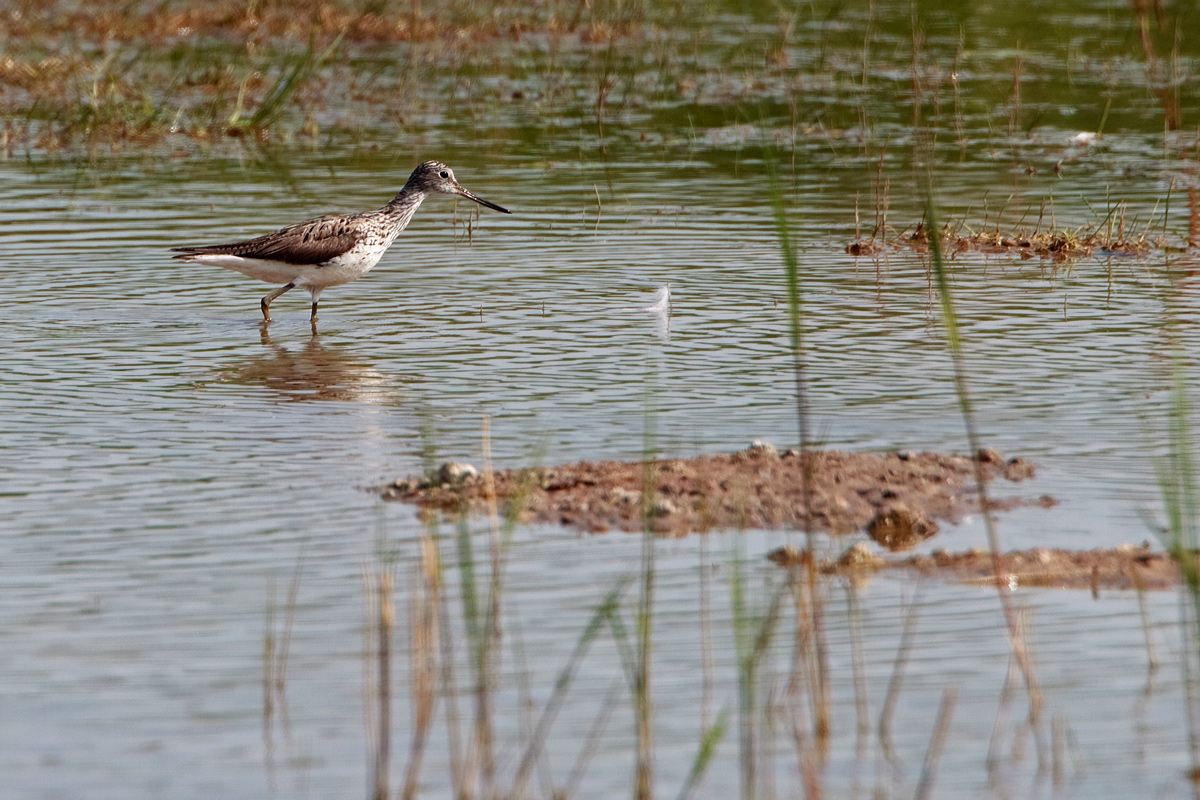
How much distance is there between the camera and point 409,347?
34.6 ft

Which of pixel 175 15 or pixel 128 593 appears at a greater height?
pixel 175 15

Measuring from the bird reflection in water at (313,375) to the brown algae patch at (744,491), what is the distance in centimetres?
214

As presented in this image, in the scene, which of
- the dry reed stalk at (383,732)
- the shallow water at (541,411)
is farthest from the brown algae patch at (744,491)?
the dry reed stalk at (383,732)

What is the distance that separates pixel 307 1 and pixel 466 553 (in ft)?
66.0

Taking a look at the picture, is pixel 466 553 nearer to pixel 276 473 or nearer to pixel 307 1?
pixel 276 473

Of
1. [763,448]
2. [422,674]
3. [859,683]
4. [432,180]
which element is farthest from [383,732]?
[432,180]

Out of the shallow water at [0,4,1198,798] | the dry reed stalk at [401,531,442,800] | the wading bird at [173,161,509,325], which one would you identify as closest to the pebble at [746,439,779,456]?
the shallow water at [0,4,1198,798]

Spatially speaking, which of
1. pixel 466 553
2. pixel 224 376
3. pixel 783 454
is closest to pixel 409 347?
pixel 224 376

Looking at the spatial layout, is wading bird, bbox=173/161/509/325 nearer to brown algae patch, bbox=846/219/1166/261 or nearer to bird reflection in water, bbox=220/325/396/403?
bird reflection in water, bbox=220/325/396/403

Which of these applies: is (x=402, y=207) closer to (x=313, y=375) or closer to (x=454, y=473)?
(x=313, y=375)

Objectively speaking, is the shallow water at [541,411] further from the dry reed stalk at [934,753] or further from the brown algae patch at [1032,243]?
the brown algae patch at [1032,243]

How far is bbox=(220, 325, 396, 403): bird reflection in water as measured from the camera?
31.2 ft

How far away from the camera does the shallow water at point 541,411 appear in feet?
17.2

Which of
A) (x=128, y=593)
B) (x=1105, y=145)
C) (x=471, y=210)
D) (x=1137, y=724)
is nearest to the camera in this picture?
(x=1137, y=724)
